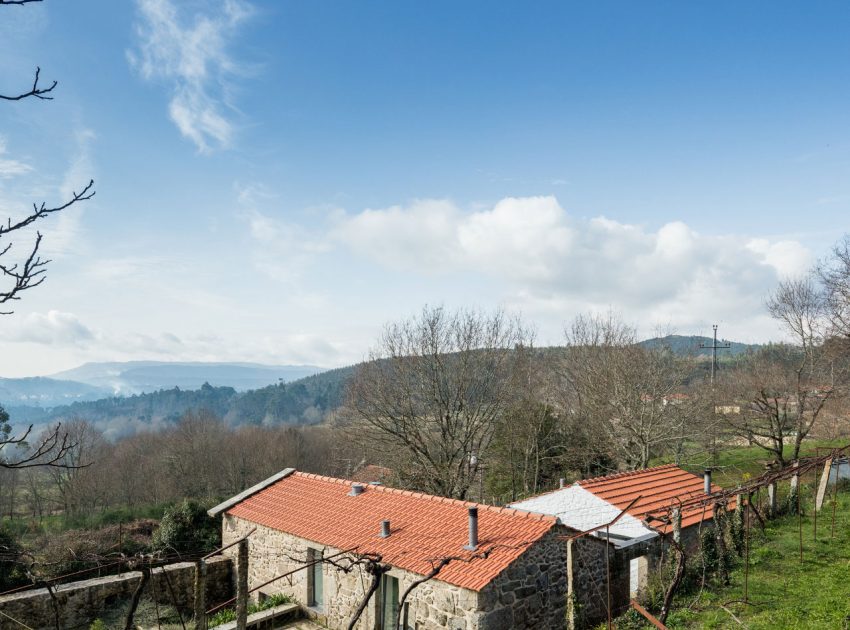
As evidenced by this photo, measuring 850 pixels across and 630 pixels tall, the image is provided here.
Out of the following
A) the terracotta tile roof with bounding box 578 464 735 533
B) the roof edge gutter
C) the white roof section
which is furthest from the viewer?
the roof edge gutter

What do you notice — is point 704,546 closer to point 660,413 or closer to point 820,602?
point 820,602

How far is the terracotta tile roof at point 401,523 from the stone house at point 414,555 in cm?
3

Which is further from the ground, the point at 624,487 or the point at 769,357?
the point at 769,357

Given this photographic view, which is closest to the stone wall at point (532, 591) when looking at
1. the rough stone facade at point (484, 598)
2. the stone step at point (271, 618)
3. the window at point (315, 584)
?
the rough stone facade at point (484, 598)

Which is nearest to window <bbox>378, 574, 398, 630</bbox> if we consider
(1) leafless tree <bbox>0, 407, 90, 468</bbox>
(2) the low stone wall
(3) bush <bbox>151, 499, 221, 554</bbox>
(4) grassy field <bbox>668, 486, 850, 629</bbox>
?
(2) the low stone wall

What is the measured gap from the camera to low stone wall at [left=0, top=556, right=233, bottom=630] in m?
13.9

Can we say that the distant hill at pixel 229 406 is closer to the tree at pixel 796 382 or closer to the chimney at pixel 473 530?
the tree at pixel 796 382

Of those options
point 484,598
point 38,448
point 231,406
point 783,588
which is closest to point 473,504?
point 484,598

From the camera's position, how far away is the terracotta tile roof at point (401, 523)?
36.0 ft

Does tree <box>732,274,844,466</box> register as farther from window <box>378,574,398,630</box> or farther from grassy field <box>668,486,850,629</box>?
window <box>378,574,398,630</box>

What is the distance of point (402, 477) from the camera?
2541cm

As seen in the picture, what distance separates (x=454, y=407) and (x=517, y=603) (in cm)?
1460

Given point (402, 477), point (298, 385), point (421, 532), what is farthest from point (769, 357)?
point (298, 385)

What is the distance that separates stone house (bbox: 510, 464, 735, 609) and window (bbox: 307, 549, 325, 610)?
5.99m
